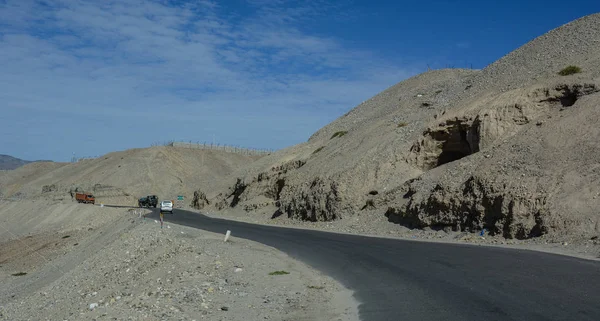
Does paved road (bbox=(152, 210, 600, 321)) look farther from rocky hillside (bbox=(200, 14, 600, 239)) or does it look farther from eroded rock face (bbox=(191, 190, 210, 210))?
eroded rock face (bbox=(191, 190, 210, 210))

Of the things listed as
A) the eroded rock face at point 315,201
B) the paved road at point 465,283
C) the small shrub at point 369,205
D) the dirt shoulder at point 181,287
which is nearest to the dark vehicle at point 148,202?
the eroded rock face at point 315,201

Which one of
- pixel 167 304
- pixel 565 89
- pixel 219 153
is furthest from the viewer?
pixel 219 153

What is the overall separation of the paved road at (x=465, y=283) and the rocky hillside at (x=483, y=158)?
5630 millimetres

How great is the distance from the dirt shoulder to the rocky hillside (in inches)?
402

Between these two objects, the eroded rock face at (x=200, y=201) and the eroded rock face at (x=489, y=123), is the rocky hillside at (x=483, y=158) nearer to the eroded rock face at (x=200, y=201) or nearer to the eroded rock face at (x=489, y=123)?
the eroded rock face at (x=489, y=123)

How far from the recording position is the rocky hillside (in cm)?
2238

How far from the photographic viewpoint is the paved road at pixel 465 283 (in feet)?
29.2

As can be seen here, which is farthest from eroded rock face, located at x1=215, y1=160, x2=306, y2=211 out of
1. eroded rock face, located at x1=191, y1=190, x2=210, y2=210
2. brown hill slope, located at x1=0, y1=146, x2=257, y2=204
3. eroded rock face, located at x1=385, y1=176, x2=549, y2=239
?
brown hill slope, located at x1=0, y1=146, x2=257, y2=204

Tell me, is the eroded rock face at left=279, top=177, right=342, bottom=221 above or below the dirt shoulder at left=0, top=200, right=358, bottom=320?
above

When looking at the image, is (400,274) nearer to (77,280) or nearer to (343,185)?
(77,280)

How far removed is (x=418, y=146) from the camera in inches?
1512

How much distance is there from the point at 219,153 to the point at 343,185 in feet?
317

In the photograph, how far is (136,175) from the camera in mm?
109938

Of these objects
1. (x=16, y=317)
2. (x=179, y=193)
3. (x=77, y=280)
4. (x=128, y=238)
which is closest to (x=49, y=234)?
(x=128, y=238)
